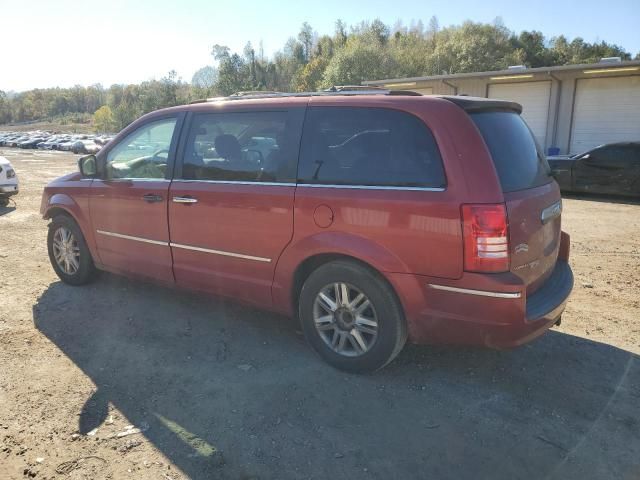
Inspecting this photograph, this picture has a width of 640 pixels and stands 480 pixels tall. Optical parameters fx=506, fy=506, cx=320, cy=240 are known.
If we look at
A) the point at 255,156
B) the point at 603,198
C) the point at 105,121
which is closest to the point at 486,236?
the point at 255,156

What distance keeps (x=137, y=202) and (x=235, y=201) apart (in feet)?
3.93

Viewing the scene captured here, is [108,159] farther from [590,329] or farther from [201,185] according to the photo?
[590,329]

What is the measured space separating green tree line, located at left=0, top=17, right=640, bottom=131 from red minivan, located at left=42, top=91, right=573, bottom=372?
49.6m

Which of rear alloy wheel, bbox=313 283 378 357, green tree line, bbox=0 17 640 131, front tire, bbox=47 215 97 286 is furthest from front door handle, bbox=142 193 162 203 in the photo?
green tree line, bbox=0 17 640 131

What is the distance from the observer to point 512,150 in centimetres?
334

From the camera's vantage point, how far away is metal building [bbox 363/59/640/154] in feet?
61.8

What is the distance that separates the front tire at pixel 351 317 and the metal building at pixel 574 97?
17.7 metres

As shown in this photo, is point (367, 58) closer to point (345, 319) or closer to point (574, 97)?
point (574, 97)

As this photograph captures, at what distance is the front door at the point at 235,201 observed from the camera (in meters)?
3.70

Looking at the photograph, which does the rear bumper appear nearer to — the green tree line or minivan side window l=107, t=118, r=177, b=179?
minivan side window l=107, t=118, r=177, b=179

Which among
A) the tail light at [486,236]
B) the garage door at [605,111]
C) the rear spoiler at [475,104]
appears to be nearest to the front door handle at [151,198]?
the rear spoiler at [475,104]

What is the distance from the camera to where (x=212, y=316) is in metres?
4.64

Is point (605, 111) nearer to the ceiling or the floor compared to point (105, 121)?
nearer to the ceiling

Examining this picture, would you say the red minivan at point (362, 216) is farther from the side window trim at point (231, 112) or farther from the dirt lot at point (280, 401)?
the dirt lot at point (280, 401)
